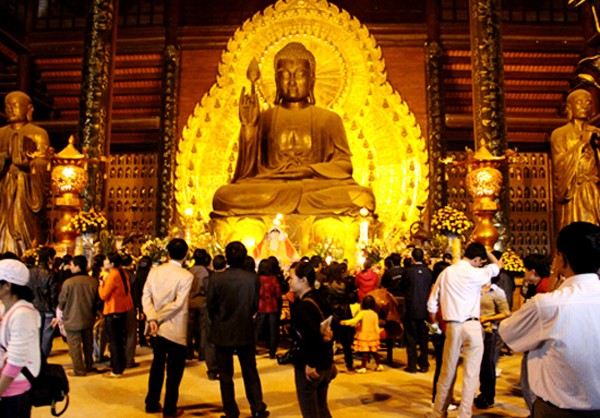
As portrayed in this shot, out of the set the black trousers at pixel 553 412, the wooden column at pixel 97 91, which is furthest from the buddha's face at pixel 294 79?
the black trousers at pixel 553 412

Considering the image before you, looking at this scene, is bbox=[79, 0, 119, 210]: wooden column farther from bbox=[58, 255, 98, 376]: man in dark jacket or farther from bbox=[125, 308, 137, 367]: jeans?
bbox=[58, 255, 98, 376]: man in dark jacket

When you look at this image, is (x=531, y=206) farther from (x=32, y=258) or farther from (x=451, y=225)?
(x=32, y=258)

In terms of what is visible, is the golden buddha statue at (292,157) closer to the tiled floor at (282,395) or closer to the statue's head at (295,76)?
the statue's head at (295,76)

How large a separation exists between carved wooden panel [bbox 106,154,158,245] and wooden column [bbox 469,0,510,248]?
718 centimetres

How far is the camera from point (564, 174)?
31.5 feet

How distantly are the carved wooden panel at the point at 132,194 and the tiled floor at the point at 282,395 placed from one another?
776cm

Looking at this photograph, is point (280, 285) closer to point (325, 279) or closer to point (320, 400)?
point (325, 279)

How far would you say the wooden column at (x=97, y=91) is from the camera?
10.2 m

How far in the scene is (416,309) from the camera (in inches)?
216

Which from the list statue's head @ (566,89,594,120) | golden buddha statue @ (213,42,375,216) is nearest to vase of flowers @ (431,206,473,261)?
golden buddha statue @ (213,42,375,216)

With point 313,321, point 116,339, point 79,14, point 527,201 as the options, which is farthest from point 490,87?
point 79,14

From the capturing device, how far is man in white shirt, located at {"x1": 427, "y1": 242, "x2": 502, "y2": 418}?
364 centimetres

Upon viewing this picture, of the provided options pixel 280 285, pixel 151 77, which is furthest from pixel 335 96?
pixel 280 285

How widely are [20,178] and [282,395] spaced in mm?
8045
